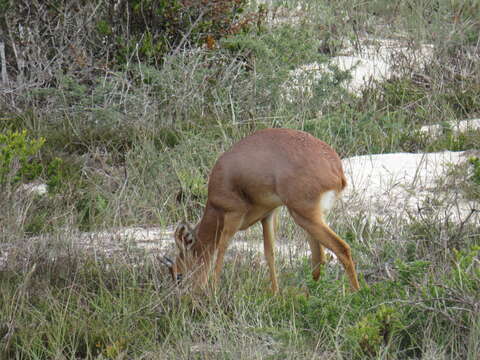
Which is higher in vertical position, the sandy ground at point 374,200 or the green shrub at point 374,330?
the green shrub at point 374,330

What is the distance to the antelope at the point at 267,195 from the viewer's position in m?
4.71

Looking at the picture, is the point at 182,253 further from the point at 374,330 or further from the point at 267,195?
the point at 374,330

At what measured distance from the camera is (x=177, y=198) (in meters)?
6.62

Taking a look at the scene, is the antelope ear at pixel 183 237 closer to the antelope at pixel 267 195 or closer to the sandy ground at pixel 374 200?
the antelope at pixel 267 195

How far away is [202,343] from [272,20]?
6.55m

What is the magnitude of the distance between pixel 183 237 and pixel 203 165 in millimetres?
1904

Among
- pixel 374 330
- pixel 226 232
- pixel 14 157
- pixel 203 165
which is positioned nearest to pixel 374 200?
pixel 203 165

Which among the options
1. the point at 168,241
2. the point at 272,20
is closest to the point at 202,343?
the point at 168,241

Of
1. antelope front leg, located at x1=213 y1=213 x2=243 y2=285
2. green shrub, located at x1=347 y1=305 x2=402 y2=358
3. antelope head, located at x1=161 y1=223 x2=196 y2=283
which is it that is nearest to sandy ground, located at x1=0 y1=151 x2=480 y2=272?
antelope head, located at x1=161 y1=223 x2=196 y2=283

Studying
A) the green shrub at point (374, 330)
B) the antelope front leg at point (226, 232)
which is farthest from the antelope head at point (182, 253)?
the green shrub at point (374, 330)

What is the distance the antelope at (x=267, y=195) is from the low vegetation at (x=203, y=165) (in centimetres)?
17

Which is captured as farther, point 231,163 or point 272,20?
point 272,20

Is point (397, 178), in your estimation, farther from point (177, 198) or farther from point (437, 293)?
point (437, 293)

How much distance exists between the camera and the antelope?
471 cm
